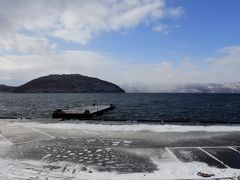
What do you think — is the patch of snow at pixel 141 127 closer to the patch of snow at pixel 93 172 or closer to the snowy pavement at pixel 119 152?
the snowy pavement at pixel 119 152

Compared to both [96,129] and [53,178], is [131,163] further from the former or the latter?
[96,129]

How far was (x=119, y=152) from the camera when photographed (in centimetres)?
2048

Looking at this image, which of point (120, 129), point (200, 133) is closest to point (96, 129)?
point (120, 129)

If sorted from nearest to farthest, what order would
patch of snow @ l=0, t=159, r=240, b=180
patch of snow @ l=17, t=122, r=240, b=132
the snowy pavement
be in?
patch of snow @ l=0, t=159, r=240, b=180 → the snowy pavement → patch of snow @ l=17, t=122, r=240, b=132

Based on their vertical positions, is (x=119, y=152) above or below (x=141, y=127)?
below

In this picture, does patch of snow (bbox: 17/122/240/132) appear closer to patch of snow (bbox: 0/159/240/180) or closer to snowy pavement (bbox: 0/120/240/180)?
snowy pavement (bbox: 0/120/240/180)

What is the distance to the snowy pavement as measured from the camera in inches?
635

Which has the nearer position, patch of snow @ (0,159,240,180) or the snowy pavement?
patch of snow @ (0,159,240,180)

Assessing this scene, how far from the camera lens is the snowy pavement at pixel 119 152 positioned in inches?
635

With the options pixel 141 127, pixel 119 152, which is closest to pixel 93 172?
pixel 119 152

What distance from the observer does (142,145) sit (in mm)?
22828

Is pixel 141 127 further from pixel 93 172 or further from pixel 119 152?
pixel 93 172

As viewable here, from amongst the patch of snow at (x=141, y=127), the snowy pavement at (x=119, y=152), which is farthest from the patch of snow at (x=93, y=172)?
the patch of snow at (x=141, y=127)

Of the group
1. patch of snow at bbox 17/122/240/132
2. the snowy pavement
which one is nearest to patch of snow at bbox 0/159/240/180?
the snowy pavement
